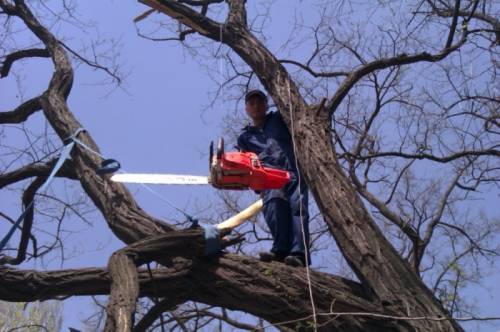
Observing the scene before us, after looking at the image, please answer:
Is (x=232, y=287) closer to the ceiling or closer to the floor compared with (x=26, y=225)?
closer to the floor

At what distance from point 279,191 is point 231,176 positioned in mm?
415

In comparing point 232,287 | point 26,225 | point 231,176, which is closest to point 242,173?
point 231,176

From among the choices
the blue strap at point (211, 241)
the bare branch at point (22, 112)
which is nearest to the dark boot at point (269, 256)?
the blue strap at point (211, 241)

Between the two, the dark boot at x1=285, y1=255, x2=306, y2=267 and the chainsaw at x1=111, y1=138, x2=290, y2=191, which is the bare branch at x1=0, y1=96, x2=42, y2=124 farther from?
the dark boot at x1=285, y1=255, x2=306, y2=267

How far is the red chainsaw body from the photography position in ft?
11.9

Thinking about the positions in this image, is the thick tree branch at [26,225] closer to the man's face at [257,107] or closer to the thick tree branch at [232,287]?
the thick tree branch at [232,287]

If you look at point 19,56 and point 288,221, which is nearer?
point 288,221

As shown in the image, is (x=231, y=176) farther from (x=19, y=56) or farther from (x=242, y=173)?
(x=19, y=56)

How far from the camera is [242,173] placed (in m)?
3.67

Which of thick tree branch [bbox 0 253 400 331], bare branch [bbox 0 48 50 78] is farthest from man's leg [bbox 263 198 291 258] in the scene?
bare branch [bbox 0 48 50 78]

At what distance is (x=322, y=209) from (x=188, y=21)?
6.51 feet

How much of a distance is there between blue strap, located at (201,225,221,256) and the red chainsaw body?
0.28 metres

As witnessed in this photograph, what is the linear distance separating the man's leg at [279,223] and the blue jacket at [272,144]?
6 cm

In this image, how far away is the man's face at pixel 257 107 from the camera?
446 cm
